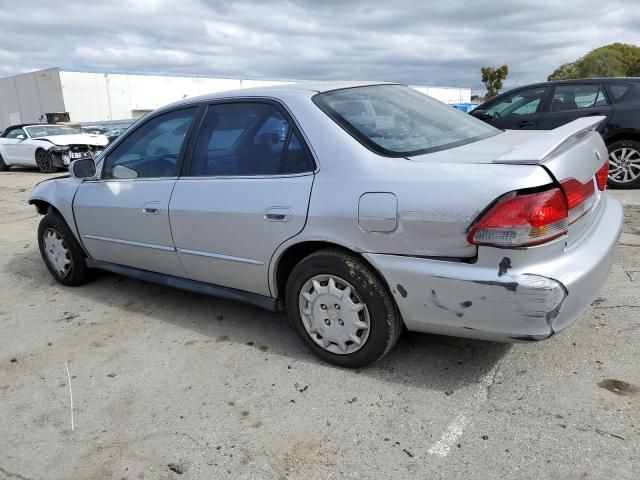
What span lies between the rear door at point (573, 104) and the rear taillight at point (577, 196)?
5133 millimetres

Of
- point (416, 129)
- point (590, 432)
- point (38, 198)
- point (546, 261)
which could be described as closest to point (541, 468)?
point (590, 432)

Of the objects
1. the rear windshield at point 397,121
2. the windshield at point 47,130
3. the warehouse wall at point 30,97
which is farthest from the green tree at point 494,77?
the rear windshield at point 397,121

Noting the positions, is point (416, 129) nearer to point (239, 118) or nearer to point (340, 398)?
point (239, 118)

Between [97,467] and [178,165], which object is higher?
[178,165]

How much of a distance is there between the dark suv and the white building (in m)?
43.0

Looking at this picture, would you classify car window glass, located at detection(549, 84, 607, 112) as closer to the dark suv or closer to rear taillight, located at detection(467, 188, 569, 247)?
the dark suv

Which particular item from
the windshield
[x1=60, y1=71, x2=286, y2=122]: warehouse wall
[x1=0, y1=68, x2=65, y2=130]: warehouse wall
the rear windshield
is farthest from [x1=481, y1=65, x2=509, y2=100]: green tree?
the rear windshield

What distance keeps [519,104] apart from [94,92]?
5500cm

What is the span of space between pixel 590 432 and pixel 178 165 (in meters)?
2.85

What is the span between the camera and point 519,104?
783 centimetres

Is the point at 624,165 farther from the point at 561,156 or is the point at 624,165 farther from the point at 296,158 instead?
the point at 296,158

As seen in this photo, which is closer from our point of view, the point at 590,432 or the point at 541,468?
the point at 541,468

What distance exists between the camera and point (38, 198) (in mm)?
4738

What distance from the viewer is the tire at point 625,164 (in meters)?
7.02
